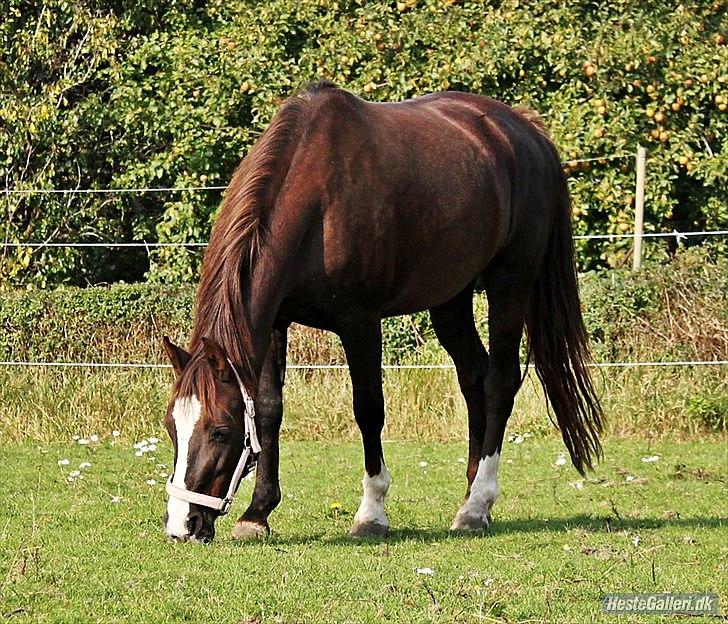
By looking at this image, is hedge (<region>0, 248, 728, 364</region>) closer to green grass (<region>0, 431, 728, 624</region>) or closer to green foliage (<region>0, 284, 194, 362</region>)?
green foliage (<region>0, 284, 194, 362</region>)

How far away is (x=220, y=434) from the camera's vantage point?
210 inches

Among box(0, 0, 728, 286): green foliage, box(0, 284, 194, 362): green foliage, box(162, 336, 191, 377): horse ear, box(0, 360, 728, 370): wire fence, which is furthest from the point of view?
box(0, 0, 728, 286): green foliage

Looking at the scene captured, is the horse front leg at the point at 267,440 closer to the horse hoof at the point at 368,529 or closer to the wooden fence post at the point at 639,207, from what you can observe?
the horse hoof at the point at 368,529

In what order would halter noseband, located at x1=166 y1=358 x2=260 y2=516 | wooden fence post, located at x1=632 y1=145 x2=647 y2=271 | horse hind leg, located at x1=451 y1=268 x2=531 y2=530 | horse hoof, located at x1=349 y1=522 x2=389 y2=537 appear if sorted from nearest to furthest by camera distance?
halter noseband, located at x1=166 y1=358 x2=260 y2=516
horse hoof, located at x1=349 y1=522 x2=389 y2=537
horse hind leg, located at x1=451 y1=268 x2=531 y2=530
wooden fence post, located at x1=632 y1=145 x2=647 y2=271

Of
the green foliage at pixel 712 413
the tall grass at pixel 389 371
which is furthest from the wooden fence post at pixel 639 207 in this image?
the green foliage at pixel 712 413

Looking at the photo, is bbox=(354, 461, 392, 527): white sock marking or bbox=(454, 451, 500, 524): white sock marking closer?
bbox=(354, 461, 392, 527): white sock marking

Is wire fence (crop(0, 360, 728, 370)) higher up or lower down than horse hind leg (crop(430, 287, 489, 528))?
lower down

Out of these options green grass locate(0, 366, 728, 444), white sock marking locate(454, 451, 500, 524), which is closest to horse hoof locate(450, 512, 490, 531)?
white sock marking locate(454, 451, 500, 524)

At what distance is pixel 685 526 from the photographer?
6.75 metres

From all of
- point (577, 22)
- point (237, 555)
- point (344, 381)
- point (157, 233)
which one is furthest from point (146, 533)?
Result: point (577, 22)

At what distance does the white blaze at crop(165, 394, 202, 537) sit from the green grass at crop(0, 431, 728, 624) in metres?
0.15

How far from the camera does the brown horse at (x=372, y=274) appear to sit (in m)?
5.39

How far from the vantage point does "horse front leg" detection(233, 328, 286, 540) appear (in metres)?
6.12

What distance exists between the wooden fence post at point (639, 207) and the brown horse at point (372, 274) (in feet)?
13.4
